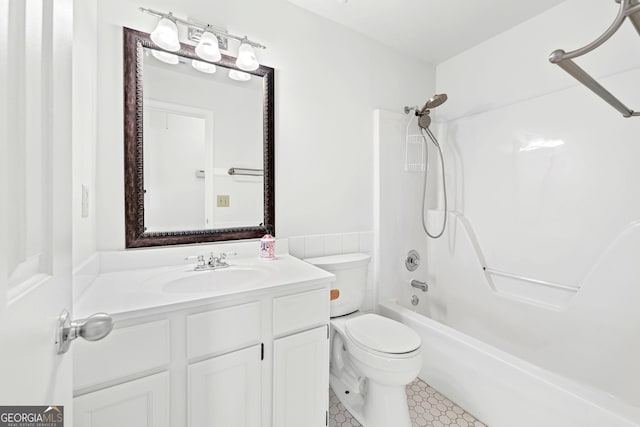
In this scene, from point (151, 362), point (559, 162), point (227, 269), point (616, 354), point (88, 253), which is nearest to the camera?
point (151, 362)

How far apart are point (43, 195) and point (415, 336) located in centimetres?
147

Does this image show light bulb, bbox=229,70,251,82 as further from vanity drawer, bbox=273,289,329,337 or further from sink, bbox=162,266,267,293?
vanity drawer, bbox=273,289,329,337

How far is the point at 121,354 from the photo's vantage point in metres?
0.80

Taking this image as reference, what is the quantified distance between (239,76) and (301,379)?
153 cm

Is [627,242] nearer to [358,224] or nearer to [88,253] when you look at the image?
[358,224]

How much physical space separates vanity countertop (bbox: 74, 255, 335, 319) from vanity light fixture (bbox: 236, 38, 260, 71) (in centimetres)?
103

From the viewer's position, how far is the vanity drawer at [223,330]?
2.96ft

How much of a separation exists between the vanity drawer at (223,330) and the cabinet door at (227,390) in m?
0.03

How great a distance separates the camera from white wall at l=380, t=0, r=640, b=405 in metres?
1.42

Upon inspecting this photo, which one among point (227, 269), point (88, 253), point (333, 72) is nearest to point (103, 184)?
point (88, 253)

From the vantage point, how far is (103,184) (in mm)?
1178

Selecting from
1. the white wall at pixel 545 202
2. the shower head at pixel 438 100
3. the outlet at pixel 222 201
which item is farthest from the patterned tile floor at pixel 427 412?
the shower head at pixel 438 100

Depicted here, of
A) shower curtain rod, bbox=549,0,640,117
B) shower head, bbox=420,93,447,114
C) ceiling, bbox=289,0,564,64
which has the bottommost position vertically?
shower curtain rod, bbox=549,0,640,117

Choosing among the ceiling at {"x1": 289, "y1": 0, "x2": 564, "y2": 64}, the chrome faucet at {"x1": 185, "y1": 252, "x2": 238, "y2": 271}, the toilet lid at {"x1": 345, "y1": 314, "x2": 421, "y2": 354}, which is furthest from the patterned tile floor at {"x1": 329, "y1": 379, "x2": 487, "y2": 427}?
the ceiling at {"x1": 289, "y1": 0, "x2": 564, "y2": 64}
